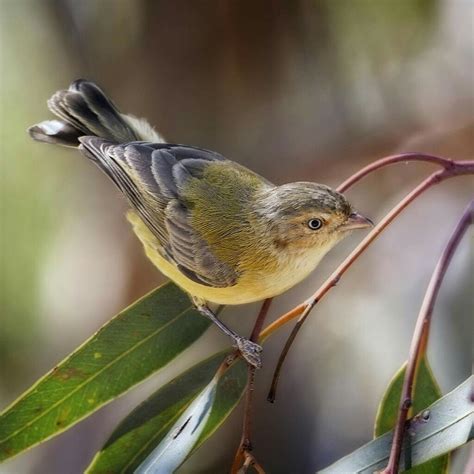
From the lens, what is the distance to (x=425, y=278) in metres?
1.55

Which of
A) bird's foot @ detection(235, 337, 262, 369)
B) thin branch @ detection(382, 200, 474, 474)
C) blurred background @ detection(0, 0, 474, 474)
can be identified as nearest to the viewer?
thin branch @ detection(382, 200, 474, 474)

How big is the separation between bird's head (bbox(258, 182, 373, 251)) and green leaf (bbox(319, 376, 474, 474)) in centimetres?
21

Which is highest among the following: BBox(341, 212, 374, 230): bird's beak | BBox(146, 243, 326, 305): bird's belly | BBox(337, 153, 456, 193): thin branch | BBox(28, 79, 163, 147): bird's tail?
BBox(28, 79, 163, 147): bird's tail

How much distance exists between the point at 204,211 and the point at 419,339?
35 cm

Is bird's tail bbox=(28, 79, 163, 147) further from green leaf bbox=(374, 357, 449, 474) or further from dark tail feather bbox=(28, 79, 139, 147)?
green leaf bbox=(374, 357, 449, 474)

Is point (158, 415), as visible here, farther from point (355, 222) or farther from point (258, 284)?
point (355, 222)

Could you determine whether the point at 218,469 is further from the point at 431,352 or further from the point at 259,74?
the point at 259,74

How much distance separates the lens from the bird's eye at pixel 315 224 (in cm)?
93

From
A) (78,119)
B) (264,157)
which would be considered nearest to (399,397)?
(78,119)

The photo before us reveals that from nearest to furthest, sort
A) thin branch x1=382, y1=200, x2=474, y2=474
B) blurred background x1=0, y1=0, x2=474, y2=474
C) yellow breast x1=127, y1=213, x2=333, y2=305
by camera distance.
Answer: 1. thin branch x1=382, y1=200, x2=474, y2=474
2. yellow breast x1=127, y1=213, x2=333, y2=305
3. blurred background x1=0, y1=0, x2=474, y2=474

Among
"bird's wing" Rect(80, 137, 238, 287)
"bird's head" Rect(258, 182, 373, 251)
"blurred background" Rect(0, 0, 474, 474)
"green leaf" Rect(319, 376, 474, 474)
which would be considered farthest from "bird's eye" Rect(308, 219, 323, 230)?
"blurred background" Rect(0, 0, 474, 474)

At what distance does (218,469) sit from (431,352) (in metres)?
0.47

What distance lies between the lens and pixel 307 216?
94 centimetres

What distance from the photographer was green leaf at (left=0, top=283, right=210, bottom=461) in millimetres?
929
